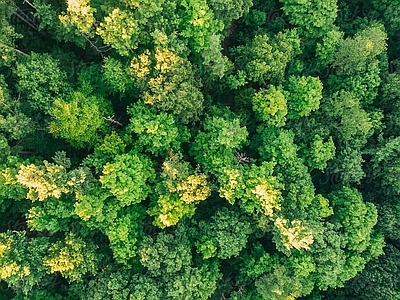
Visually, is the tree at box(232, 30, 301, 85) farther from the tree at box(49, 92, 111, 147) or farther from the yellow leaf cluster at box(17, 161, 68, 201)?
the yellow leaf cluster at box(17, 161, 68, 201)

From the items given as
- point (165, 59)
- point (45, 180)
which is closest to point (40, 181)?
point (45, 180)

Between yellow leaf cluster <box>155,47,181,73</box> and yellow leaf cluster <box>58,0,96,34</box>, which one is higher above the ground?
yellow leaf cluster <box>58,0,96,34</box>

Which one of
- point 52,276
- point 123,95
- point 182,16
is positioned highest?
point 182,16

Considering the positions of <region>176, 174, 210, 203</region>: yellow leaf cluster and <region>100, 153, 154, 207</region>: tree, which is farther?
<region>176, 174, 210, 203</region>: yellow leaf cluster

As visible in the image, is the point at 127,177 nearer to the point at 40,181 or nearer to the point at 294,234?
the point at 40,181

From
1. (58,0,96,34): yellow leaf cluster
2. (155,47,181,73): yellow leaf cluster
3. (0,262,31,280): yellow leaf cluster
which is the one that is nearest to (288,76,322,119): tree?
(155,47,181,73): yellow leaf cluster

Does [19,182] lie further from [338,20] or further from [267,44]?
[338,20]

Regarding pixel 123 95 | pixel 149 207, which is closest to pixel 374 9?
pixel 123 95

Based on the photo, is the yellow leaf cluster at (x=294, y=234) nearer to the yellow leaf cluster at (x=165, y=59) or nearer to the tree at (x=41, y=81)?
the yellow leaf cluster at (x=165, y=59)
